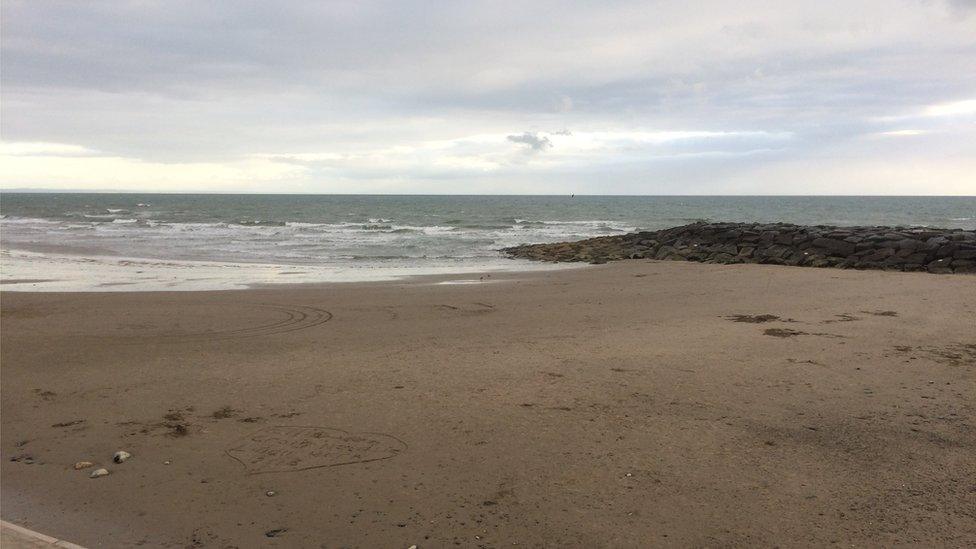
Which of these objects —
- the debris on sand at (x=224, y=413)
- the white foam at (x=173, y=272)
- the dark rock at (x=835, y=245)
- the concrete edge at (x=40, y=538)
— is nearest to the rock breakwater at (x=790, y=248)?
the dark rock at (x=835, y=245)

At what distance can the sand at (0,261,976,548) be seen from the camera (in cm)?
349

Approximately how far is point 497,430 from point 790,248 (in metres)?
17.5

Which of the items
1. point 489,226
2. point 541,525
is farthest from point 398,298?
point 489,226

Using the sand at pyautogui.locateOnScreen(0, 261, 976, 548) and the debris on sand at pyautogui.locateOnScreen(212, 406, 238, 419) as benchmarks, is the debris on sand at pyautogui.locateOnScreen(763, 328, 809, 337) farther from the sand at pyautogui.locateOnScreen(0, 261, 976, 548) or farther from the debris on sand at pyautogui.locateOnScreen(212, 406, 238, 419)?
the debris on sand at pyautogui.locateOnScreen(212, 406, 238, 419)

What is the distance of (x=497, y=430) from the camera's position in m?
4.75

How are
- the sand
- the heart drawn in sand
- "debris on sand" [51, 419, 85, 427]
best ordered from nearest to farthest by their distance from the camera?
the sand → the heart drawn in sand → "debris on sand" [51, 419, 85, 427]

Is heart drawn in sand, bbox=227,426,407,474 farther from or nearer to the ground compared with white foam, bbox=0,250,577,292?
farther from the ground

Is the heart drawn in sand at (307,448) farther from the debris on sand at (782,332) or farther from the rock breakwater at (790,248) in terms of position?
the rock breakwater at (790,248)

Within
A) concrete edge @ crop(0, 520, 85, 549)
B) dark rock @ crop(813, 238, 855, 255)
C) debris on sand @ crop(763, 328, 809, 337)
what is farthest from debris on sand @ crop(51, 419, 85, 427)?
dark rock @ crop(813, 238, 855, 255)

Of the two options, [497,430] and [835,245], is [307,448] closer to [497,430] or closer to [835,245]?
[497,430]

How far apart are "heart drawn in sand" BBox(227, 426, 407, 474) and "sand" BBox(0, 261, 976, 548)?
0.02m

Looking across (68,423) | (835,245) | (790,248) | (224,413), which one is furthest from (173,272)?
(835,245)

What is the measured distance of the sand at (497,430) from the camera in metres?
3.49

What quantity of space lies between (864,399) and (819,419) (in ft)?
2.38
